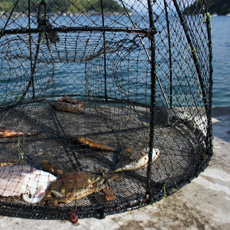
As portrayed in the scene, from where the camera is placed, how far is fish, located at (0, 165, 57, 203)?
10.1 ft

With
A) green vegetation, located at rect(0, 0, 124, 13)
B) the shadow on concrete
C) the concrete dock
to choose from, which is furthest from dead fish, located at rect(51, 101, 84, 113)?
the concrete dock

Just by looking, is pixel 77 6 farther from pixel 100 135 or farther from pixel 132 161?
pixel 132 161

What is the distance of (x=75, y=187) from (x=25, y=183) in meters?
0.59

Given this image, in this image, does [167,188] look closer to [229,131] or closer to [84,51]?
[229,131]

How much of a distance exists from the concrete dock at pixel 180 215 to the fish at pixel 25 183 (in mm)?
300

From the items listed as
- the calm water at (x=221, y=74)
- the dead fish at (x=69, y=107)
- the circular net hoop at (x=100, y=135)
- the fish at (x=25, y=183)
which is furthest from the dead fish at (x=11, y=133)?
the calm water at (x=221, y=74)

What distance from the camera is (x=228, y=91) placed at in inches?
457

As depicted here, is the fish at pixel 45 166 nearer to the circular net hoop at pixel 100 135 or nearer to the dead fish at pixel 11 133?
the circular net hoop at pixel 100 135

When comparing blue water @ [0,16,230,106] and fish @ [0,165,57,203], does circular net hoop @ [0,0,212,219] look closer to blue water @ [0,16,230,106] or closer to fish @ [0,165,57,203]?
fish @ [0,165,57,203]

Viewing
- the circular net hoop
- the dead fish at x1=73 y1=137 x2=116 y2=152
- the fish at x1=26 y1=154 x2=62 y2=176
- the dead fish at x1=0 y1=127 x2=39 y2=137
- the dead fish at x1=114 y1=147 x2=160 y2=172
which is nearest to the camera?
the circular net hoop

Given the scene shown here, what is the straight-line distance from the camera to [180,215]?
117 inches

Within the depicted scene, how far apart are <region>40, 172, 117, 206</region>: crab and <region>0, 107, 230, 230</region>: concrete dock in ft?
0.91

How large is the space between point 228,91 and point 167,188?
9.52 meters

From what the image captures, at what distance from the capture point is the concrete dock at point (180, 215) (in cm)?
280
